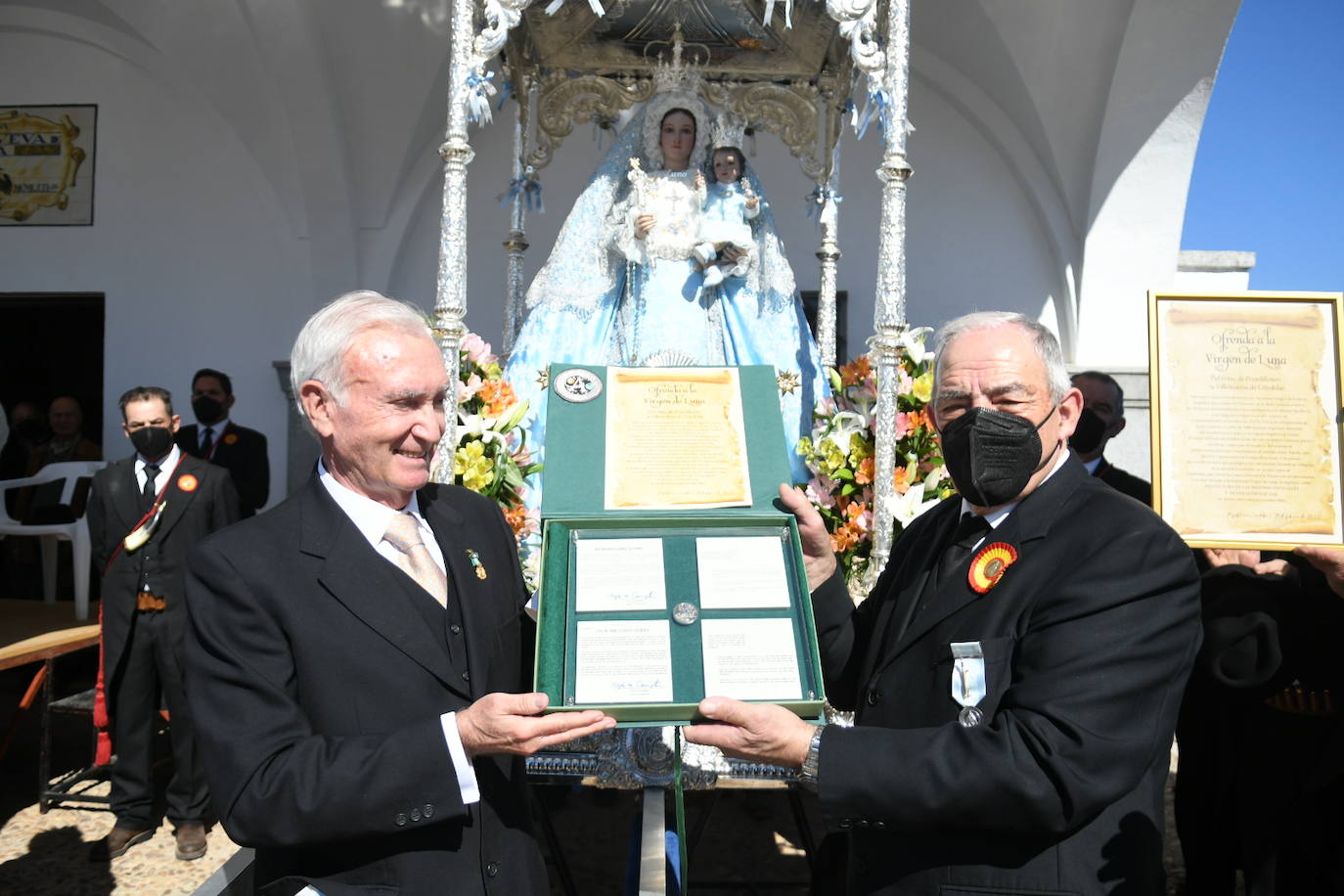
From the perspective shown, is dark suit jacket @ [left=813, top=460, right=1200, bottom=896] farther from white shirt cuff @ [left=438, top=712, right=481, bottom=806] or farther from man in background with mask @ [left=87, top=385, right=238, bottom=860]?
man in background with mask @ [left=87, top=385, right=238, bottom=860]

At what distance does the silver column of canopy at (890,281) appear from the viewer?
4062mm

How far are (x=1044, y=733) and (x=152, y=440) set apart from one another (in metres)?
4.49

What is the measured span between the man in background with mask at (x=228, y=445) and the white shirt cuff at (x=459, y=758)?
528cm

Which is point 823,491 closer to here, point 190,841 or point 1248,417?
point 1248,417

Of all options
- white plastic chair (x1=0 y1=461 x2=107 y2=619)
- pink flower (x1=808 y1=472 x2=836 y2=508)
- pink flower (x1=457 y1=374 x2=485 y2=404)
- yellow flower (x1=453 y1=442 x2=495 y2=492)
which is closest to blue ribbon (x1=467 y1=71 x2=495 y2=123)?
pink flower (x1=457 y1=374 x2=485 y2=404)

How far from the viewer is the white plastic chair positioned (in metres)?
6.30

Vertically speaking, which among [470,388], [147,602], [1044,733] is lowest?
[147,602]

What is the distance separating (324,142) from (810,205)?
453 centimetres

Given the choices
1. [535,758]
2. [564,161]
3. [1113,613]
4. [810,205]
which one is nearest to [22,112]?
[564,161]

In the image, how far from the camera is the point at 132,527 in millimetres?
4691

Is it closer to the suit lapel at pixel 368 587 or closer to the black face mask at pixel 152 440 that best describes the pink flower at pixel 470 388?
the black face mask at pixel 152 440

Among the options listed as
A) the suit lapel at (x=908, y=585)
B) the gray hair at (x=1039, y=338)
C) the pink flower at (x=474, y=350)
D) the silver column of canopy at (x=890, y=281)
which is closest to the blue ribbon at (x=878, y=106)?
the silver column of canopy at (x=890, y=281)

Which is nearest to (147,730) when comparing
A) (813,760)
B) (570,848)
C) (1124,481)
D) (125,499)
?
(125,499)

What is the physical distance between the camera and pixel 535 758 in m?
3.37
